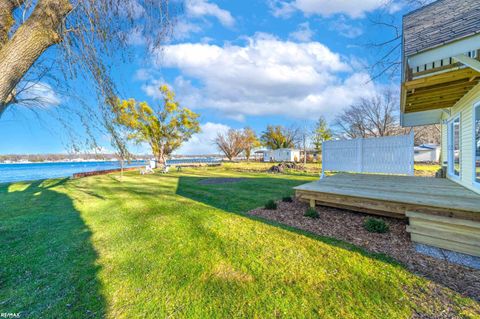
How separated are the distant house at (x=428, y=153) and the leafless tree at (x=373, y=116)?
6.90m

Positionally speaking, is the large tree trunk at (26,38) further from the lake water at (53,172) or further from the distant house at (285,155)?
the distant house at (285,155)

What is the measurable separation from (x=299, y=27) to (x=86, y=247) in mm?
9607

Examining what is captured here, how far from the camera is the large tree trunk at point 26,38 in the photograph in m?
1.91

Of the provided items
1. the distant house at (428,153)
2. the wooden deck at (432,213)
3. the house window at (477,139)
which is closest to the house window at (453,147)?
the house window at (477,139)

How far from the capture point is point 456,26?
2.81 metres

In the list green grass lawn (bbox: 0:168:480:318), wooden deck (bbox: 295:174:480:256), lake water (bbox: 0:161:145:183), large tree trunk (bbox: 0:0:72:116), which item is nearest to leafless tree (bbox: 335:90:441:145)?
wooden deck (bbox: 295:174:480:256)

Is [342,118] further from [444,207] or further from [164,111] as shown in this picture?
[444,207]

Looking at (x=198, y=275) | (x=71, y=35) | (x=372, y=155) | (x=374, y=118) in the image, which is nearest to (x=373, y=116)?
(x=374, y=118)

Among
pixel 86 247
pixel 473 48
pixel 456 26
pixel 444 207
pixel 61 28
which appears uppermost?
pixel 456 26

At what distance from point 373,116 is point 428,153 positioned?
1220 cm

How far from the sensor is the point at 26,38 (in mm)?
1980

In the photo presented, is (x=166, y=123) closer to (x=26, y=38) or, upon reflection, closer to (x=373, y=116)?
(x=26, y=38)

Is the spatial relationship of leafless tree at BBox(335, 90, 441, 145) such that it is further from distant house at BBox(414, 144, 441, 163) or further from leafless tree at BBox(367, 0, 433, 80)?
leafless tree at BBox(367, 0, 433, 80)

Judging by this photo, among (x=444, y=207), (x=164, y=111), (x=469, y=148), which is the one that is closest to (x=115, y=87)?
(x=444, y=207)
